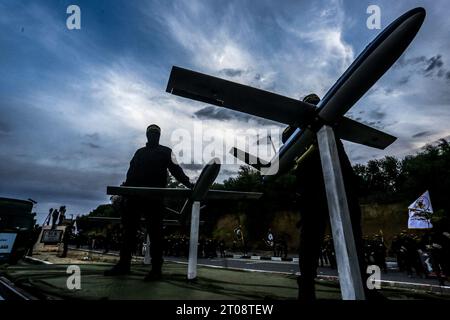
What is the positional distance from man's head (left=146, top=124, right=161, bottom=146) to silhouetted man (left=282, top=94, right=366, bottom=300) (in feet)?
9.57

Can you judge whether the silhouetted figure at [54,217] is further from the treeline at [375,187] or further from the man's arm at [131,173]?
the man's arm at [131,173]

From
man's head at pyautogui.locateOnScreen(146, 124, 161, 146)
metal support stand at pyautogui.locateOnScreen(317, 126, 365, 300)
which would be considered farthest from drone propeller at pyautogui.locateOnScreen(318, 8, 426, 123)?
man's head at pyautogui.locateOnScreen(146, 124, 161, 146)

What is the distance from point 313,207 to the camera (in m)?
2.50

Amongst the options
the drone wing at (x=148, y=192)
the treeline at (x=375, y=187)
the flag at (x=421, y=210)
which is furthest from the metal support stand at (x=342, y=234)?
the treeline at (x=375, y=187)

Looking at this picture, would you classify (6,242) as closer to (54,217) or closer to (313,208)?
(313,208)

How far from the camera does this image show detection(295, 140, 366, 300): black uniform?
95.0 inches

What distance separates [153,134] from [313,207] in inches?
125

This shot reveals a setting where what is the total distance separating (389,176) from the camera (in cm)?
4138

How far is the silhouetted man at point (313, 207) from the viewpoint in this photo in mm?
2406

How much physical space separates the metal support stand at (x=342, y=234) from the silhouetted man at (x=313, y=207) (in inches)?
31.6

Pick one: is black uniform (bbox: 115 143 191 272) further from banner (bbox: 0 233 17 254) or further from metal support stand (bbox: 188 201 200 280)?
banner (bbox: 0 233 17 254)

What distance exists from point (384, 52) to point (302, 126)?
0.65 meters
